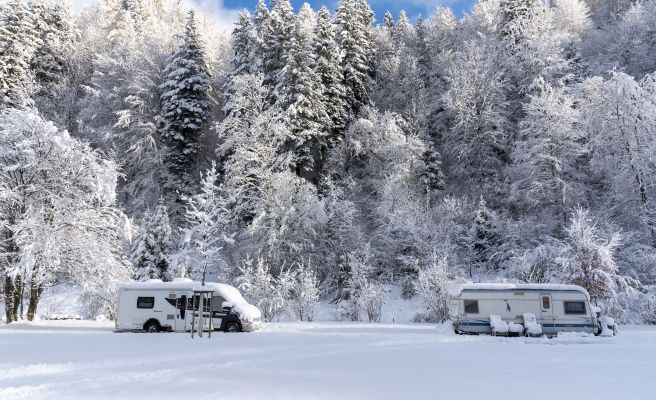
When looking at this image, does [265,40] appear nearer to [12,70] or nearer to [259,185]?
[259,185]

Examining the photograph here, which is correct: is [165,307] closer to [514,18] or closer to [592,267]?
[592,267]

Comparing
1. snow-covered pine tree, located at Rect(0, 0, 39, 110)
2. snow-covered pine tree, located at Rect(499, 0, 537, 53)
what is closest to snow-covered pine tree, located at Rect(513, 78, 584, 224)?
snow-covered pine tree, located at Rect(499, 0, 537, 53)

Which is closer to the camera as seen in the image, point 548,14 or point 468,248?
point 468,248

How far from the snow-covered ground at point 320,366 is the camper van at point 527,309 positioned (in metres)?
0.95

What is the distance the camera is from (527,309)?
69.0 feet

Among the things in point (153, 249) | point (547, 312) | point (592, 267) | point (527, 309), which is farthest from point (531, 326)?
point (153, 249)

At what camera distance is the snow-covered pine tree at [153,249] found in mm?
31094

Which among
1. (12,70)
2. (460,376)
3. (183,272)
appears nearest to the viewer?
(460,376)

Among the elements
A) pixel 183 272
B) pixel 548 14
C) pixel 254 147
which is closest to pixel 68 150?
pixel 183 272

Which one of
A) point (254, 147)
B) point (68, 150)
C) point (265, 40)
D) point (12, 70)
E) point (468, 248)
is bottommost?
point (468, 248)

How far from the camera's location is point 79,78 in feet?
152

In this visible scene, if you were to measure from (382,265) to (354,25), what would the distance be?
853 inches

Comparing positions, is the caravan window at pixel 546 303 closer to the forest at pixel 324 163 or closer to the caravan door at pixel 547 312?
the caravan door at pixel 547 312

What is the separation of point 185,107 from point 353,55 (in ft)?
49.7
